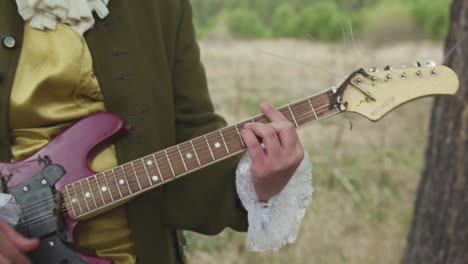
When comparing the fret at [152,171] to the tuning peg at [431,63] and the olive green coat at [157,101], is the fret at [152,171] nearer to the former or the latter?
the olive green coat at [157,101]

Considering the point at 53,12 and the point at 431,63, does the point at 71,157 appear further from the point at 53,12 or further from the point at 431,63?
the point at 431,63

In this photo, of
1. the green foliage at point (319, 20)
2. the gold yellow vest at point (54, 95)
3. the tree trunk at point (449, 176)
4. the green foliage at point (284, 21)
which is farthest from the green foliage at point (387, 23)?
the gold yellow vest at point (54, 95)

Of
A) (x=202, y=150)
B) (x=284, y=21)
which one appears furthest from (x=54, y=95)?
(x=284, y=21)

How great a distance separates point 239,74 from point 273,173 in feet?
13.3

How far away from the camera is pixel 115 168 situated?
144 cm

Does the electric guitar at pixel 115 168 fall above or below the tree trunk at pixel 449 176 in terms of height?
above

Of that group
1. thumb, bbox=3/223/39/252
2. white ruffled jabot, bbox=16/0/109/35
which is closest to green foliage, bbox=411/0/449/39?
white ruffled jabot, bbox=16/0/109/35

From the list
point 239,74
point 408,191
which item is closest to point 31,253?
point 408,191

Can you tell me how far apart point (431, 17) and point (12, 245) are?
5603 millimetres

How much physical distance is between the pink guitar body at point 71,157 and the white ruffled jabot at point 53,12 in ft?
0.70

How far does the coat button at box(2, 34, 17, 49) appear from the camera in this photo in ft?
4.54

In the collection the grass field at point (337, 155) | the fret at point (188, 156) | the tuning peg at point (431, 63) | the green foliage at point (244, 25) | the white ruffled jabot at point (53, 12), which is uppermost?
the white ruffled jabot at point (53, 12)

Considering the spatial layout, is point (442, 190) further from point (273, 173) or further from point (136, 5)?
point (136, 5)

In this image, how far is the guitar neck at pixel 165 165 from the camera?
1.42 m
